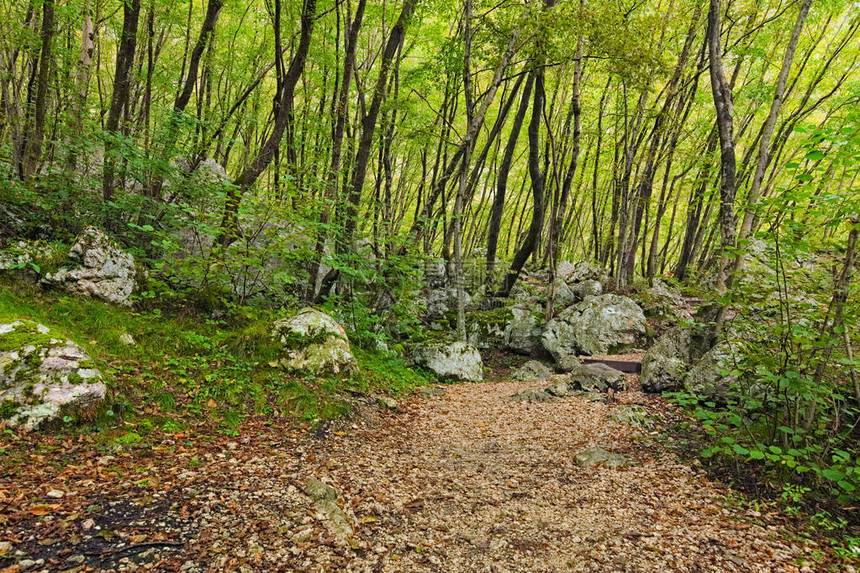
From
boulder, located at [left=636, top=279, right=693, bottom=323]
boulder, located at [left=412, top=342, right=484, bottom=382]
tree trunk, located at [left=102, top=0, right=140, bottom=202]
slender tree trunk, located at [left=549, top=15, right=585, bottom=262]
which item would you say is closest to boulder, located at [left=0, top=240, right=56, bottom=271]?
tree trunk, located at [left=102, top=0, right=140, bottom=202]

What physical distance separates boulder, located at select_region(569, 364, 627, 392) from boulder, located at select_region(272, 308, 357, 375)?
15.0 ft

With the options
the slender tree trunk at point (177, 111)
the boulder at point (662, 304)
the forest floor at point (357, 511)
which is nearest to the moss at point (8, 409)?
the forest floor at point (357, 511)

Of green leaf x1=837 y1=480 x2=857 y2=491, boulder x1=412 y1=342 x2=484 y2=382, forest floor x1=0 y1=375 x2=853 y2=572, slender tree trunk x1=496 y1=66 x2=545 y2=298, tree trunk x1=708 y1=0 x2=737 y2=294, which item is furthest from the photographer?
slender tree trunk x1=496 y1=66 x2=545 y2=298

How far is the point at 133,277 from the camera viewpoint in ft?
18.9

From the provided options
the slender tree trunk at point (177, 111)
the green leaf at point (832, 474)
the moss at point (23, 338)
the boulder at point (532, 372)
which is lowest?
the boulder at point (532, 372)

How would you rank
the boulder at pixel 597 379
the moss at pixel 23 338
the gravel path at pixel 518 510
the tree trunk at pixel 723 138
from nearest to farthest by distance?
the gravel path at pixel 518 510 < the moss at pixel 23 338 < the tree trunk at pixel 723 138 < the boulder at pixel 597 379

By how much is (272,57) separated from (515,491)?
1613cm

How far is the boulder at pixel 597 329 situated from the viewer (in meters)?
11.2

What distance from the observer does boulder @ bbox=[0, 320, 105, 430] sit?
10.5 feet

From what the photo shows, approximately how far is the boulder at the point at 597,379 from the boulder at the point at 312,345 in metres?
4.58

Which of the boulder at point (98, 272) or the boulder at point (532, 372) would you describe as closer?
the boulder at point (98, 272)

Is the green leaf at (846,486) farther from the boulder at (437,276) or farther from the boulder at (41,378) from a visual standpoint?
the boulder at (437,276)

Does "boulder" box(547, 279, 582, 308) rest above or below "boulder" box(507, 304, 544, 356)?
above

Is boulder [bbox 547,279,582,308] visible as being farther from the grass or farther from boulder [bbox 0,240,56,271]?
boulder [bbox 0,240,56,271]
